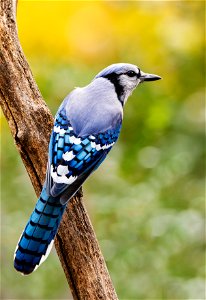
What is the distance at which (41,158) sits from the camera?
2730 mm

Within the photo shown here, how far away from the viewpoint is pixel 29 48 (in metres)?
4.91

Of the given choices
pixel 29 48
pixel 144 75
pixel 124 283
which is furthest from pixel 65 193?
pixel 29 48

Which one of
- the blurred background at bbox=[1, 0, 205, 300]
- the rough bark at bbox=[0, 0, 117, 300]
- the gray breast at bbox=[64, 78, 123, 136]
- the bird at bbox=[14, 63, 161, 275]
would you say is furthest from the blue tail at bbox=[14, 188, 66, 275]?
the blurred background at bbox=[1, 0, 205, 300]

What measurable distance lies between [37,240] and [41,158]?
37 cm

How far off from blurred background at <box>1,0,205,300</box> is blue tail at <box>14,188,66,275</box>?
173 centimetres

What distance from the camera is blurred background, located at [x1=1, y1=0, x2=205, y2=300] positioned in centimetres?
436

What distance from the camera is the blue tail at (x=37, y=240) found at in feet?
8.29

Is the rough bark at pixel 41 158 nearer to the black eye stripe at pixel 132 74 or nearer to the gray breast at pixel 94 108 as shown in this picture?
the gray breast at pixel 94 108

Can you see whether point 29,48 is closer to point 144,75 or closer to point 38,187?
point 144,75

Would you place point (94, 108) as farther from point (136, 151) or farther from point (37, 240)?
point (136, 151)

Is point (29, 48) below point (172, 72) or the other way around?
the other way around

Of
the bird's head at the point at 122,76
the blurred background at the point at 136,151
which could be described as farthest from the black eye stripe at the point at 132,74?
the blurred background at the point at 136,151

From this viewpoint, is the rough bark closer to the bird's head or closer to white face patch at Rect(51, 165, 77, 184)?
white face patch at Rect(51, 165, 77, 184)

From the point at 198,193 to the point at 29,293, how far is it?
1.41 meters
